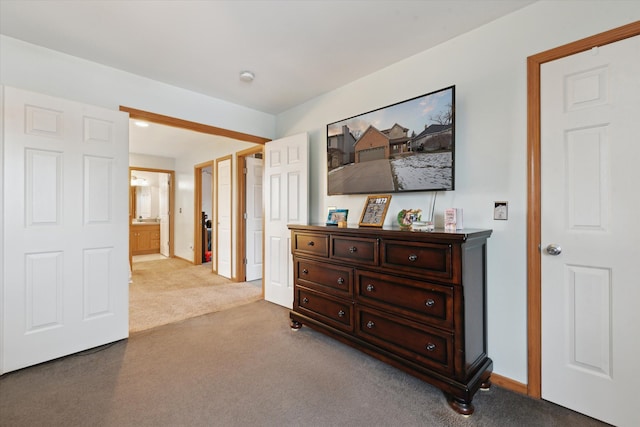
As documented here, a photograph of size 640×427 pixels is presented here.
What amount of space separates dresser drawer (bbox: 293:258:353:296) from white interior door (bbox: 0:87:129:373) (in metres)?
1.65

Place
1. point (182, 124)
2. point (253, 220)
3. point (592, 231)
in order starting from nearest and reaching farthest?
1. point (592, 231)
2. point (182, 124)
3. point (253, 220)

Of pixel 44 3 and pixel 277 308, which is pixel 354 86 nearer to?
pixel 44 3

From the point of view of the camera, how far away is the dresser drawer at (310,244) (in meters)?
2.41

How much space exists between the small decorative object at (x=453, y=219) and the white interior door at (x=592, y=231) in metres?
0.48

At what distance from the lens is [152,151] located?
619 centimetres

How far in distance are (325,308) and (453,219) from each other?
1314 mm

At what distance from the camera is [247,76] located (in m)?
2.71

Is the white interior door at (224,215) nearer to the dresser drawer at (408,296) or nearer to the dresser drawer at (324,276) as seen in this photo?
the dresser drawer at (324,276)

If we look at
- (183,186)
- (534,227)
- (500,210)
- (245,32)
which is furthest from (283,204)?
(183,186)

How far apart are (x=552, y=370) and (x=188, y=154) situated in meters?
7.04

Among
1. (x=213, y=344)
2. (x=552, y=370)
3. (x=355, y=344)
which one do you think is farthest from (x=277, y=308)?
(x=552, y=370)

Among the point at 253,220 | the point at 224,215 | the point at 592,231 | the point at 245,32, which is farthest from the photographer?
the point at 224,215

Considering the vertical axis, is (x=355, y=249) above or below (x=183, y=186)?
below

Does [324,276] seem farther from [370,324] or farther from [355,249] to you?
[370,324]
